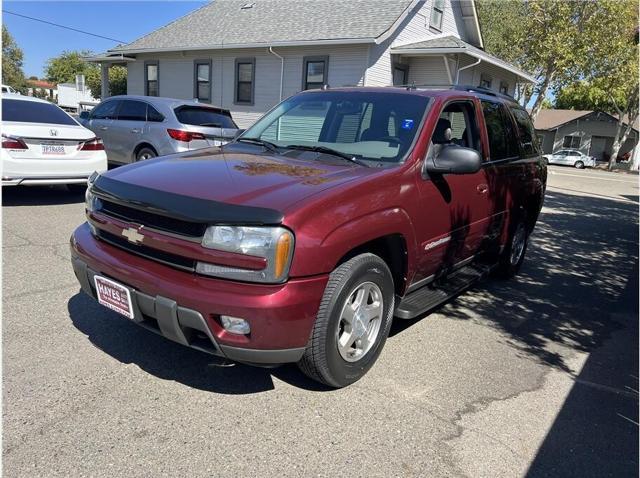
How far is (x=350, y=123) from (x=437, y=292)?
1.51 meters

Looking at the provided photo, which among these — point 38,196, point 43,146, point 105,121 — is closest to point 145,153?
point 105,121

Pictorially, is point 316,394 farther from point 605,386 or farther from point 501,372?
point 605,386

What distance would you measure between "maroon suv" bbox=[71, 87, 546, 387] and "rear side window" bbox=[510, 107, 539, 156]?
108 cm

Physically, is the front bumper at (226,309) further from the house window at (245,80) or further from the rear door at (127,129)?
the house window at (245,80)

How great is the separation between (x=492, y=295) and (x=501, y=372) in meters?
1.80

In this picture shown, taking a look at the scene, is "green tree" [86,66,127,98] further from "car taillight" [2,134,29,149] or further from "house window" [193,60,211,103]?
"car taillight" [2,134,29,149]

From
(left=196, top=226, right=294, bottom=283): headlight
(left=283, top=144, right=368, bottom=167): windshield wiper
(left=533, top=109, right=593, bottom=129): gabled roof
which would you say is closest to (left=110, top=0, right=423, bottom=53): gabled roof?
(left=283, top=144, right=368, bottom=167): windshield wiper

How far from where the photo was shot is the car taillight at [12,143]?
663 centimetres

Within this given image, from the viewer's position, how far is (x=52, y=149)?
7.06m

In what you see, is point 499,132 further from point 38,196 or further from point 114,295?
point 38,196

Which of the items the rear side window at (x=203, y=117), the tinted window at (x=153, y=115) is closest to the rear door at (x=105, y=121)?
the tinted window at (x=153, y=115)

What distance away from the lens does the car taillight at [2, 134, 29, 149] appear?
663 cm

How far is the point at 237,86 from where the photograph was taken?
1869cm

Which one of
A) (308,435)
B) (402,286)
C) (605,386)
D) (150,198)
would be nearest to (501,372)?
(605,386)
